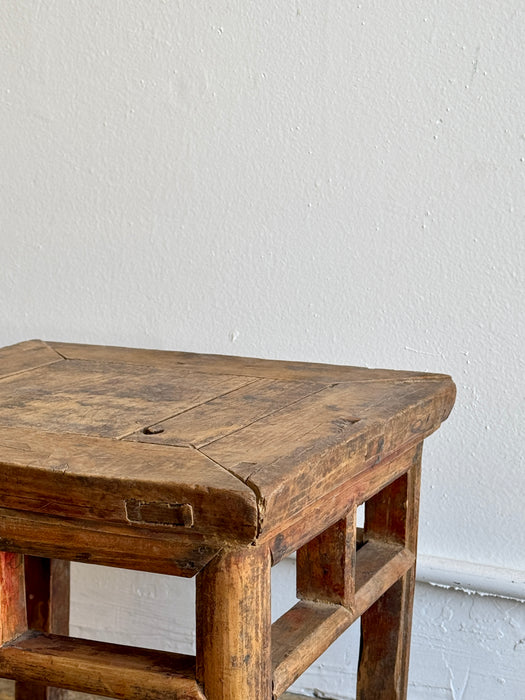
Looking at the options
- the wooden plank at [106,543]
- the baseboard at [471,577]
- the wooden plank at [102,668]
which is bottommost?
the baseboard at [471,577]

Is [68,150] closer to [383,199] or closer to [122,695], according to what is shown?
[383,199]

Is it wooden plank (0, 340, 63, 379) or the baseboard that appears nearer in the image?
wooden plank (0, 340, 63, 379)

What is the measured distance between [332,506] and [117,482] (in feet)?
0.78

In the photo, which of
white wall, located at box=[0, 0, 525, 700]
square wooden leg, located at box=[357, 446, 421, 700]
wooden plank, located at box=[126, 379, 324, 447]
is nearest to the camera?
wooden plank, located at box=[126, 379, 324, 447]

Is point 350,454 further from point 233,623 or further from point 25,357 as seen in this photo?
point 25,357

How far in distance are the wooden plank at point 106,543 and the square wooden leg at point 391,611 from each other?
1.33 feet

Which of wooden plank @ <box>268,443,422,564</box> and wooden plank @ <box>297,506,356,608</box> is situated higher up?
wooden plank @ <box>268,443,422,564</box>

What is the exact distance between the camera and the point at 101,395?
107 cm

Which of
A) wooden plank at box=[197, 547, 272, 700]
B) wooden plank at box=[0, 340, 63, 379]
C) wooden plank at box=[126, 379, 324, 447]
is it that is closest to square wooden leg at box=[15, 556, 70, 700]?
wooden plank at box=[0, 340, 63, 379]

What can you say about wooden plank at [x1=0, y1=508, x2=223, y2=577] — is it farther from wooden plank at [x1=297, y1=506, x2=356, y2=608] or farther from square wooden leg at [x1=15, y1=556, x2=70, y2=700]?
square wooden leg at [x1=15, y1=556, x2=70, y2=700]

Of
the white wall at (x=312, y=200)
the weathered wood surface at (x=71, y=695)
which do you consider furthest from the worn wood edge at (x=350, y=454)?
the weathered wood surface at (x=71, y=695)

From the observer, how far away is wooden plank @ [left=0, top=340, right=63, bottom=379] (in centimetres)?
120

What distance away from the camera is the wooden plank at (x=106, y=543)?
2.68ft

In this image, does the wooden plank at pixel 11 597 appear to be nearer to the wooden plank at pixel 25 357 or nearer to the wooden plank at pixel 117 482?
the wooden plank at pixel 117 482
